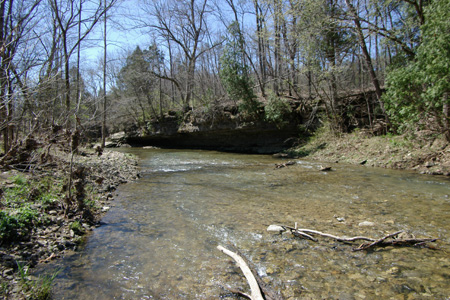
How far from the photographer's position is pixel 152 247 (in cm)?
379

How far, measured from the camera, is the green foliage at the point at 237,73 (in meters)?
18.7

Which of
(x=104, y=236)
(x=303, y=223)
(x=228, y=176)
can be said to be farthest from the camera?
(x=228, y=176)

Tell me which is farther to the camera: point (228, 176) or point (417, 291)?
point (228, 176)

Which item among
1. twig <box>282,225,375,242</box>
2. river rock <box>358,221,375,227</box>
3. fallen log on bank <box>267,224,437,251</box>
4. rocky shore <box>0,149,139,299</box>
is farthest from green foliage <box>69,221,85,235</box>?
river rock <box>358,221,375,227</box>

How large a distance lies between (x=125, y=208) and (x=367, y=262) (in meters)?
4.78

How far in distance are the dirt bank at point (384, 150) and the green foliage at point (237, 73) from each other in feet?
16.4

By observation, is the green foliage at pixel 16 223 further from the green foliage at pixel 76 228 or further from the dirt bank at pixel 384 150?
the dirt bank at pixel 384 150

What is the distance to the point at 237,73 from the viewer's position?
18.9 m

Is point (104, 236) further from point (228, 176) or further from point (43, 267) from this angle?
point (228, 176)

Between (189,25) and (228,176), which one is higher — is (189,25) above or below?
above

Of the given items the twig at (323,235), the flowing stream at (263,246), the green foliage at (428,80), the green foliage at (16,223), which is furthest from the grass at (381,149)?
the green foliage at (16,223)

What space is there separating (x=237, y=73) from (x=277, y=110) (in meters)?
4.11

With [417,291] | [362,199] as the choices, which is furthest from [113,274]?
[362,199]

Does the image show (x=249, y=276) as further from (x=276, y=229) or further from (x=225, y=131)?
(x=225, y=131)
